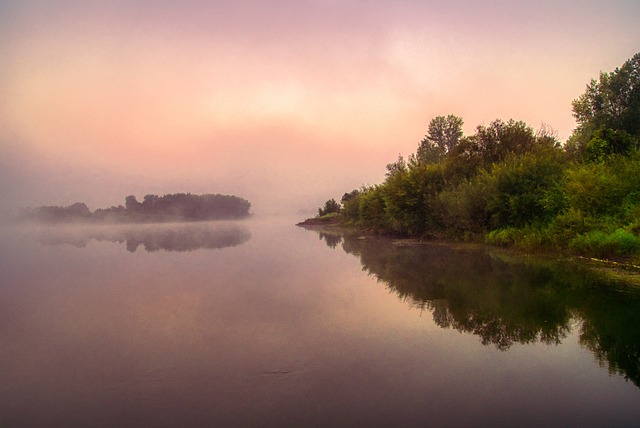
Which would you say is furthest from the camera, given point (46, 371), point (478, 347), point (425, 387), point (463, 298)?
point (463, 298)

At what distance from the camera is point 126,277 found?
16094 millimetres

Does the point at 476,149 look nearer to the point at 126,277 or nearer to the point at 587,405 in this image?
the point at 126,277

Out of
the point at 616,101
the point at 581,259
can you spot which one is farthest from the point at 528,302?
the point at 616,101

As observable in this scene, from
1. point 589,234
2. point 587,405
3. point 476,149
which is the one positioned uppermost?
point 476,149

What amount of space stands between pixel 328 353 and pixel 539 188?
61.7 ft

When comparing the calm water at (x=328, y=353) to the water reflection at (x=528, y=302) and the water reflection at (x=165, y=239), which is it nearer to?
the water reflection at (x=528, y=302)

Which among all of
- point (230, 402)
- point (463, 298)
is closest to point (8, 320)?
point (230, 402)

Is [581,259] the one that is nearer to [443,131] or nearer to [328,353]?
[328,353]

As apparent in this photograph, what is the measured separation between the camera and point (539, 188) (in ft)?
70.8

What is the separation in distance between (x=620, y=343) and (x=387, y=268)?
10.5 m

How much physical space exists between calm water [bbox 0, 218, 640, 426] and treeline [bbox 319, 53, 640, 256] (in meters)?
5.22

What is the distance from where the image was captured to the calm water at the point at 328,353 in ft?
16.1

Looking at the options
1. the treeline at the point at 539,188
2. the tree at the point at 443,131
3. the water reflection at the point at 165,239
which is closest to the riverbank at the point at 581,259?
the treeline at the point at 539,188

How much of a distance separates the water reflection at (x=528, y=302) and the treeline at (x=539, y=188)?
10.9ft
